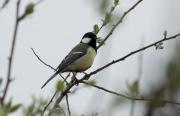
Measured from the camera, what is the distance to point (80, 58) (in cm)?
513

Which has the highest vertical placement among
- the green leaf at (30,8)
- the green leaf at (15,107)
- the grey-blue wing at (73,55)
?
the green leaf at (30,8)

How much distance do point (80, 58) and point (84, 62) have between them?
4.9 inches

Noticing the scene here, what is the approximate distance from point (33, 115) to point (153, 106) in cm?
60

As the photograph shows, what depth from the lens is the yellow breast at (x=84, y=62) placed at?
485cm

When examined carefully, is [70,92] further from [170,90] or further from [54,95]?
[170,90]

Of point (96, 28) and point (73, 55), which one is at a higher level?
point (96, 28)

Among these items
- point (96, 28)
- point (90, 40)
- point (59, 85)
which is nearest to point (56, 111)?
point (59, 85)

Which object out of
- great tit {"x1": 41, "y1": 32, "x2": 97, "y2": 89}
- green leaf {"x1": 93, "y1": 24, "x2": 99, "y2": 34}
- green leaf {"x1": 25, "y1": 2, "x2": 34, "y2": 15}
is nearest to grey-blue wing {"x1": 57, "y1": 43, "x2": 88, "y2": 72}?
great tit {"x1": 41, "y1": 32, "x2": 97, "y2": 89}

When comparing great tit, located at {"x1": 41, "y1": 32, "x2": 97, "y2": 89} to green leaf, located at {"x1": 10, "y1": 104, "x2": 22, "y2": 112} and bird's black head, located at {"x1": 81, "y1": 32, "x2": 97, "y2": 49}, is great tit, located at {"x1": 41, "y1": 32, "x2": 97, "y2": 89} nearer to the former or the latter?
bird's black head, located at {"x1": 81, "y1": 32, "x2": 97, "y2": 49}

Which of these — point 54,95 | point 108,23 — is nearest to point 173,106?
point 54,95

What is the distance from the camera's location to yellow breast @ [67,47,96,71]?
4.85 meters

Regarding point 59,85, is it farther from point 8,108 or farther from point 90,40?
point 90,40

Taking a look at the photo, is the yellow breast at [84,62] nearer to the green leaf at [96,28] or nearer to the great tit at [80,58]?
the great tit at [80,58]

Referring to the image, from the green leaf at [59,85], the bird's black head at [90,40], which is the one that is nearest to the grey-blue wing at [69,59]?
the bird's black head at [90,40]
